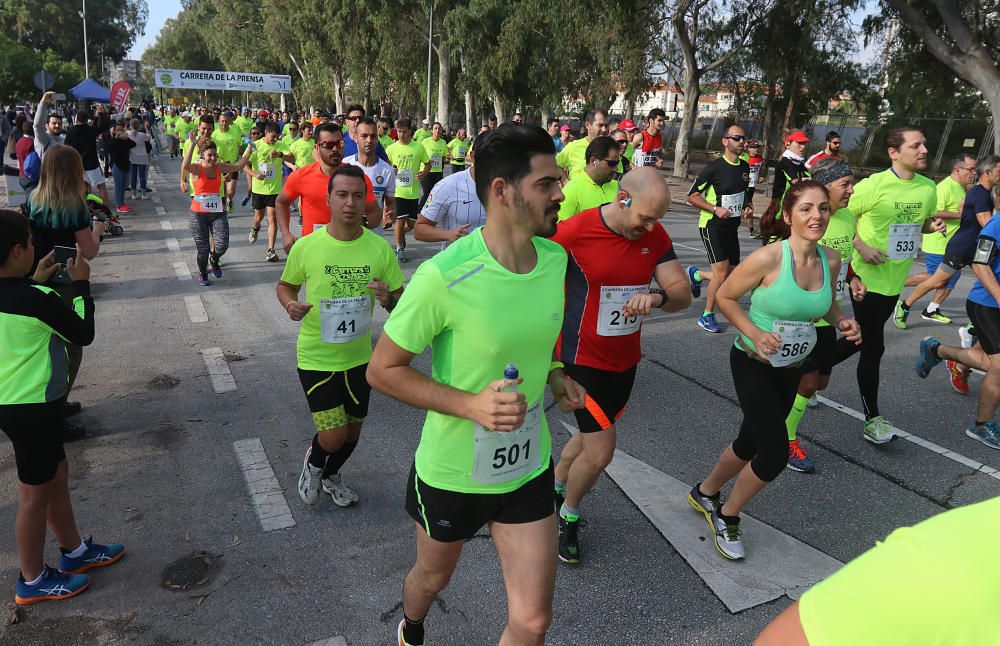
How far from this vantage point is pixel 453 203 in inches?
222

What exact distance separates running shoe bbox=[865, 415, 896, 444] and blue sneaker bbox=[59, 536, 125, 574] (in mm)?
4724

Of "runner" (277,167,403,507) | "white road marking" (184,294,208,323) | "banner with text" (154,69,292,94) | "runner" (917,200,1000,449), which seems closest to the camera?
"runner" (277,167,403,507)

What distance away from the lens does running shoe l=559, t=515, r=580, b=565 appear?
11.4 ft

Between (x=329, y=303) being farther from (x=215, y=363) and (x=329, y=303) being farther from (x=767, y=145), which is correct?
(x=767, y=145)

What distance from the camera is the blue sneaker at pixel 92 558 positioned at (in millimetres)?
3271

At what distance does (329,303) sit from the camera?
12.2ft

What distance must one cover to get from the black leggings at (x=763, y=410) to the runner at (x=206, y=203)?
7.00 metres

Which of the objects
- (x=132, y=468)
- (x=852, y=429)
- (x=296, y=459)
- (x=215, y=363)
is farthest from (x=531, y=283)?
(x=215, y=363)

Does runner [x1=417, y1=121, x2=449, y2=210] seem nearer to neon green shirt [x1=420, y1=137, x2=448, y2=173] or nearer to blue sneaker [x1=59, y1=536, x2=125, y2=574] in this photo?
neon green shirt [x1=420, y1=137, x2=448, y2=173]

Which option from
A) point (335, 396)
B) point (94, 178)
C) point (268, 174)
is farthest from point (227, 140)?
point (335, 396)

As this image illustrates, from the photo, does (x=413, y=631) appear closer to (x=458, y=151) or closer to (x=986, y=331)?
(x=986, y=331)

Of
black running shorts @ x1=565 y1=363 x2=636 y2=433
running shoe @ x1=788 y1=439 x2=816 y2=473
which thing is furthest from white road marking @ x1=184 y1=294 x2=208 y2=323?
running shoe @ x1=788 y1=439 x2=816 y2=473

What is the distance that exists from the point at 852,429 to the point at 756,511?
5.57ft

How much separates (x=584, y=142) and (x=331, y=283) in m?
5.89
